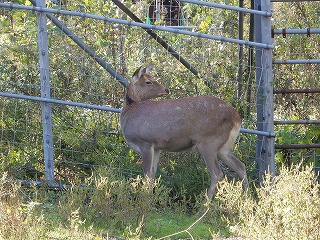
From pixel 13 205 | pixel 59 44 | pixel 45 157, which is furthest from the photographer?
pixel 59 44

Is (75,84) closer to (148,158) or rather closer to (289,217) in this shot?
(148,158)

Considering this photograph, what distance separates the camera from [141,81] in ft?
33.8

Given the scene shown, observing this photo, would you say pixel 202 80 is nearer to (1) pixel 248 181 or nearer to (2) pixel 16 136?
(1) pixel 248 181

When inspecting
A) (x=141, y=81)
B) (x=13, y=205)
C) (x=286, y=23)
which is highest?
(x=286, y=23)

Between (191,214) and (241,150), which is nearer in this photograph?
(191,214)

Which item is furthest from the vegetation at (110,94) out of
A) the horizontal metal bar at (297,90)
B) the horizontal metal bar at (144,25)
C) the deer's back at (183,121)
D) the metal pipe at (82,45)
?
the horizontal metal bar at (144,25)

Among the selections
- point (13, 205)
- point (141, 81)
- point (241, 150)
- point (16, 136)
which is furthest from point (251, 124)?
point (13, 205)

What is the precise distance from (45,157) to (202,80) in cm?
230

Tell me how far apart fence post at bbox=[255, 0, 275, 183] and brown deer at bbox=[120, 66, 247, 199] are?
30 cm

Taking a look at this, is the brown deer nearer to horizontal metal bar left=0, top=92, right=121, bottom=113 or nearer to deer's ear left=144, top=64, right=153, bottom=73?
horizontal metal bar left=0, top=92, right=121, bottom=113

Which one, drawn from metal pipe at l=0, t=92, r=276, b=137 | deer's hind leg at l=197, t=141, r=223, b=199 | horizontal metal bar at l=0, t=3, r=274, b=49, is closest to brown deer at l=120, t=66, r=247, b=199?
deer's hind leg at l=197, t=141, r=223, b=199

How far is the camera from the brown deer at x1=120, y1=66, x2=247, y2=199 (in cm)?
935

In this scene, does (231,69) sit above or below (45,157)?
above

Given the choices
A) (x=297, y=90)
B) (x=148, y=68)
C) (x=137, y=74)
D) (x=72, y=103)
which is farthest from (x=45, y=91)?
(x=297, y=90)
